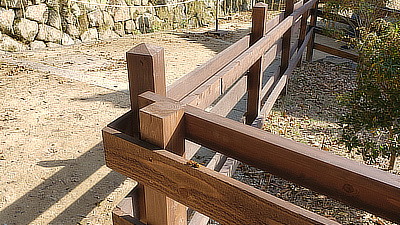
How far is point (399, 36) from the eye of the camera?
3088 millimetres

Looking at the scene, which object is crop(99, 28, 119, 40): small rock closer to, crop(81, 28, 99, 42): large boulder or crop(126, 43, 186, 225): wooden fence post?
crop(81, 28, 99, 42): large boulder

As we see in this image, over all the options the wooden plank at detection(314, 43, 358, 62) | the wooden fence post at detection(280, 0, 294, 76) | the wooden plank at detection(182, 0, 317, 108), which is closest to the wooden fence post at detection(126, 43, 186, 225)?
the wooden plank at detection(182, 0, 317, 108)

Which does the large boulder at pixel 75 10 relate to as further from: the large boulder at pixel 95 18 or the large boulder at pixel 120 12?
the large boulder at pixel 120 12

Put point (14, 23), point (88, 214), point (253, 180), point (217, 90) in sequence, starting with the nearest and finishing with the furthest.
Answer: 1. point (217, 90)
2. point (88, 214)
3. point (253, 180)
4. point (14, 23)

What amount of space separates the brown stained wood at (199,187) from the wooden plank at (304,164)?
132mm

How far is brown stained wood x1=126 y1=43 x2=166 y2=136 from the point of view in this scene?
1.26 m

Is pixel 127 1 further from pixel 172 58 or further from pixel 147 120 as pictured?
pixel 147 120

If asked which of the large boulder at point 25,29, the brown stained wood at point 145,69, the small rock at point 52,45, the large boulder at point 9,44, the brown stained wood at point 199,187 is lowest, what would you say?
the small rock at point 52,45

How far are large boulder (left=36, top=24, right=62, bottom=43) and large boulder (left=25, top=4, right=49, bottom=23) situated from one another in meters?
0.15

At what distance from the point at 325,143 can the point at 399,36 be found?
1.72 metres

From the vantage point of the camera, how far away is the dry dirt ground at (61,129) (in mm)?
3016

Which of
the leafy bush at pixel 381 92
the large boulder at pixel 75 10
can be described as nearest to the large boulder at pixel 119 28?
the large boulder at pixel 75 10

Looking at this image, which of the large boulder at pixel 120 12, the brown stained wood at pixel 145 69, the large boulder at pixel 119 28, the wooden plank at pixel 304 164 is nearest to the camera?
the wooden plank at pixel 304 164

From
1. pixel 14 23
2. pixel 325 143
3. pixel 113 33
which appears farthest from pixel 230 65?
pixel 113 33
